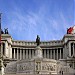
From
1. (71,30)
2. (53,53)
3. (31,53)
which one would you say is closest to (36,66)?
(71,30)

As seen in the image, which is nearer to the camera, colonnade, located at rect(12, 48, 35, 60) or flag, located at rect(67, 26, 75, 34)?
flag, located at rect(67, 26, 75, 34)

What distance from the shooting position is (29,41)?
374ft

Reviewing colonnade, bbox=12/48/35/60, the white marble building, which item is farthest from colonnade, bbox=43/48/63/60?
colonnade, bbox=12/48/35/60

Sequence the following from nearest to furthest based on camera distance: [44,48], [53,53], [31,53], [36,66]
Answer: [36,66] < [53,53] < [31,53] < [44,48]

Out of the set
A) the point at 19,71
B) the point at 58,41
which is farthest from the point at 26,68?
the point at 58,41

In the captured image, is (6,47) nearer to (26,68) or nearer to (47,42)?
(47,42)

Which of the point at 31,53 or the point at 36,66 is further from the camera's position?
the point at 31,53

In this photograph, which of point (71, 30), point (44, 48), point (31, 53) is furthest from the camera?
point (44, 48)

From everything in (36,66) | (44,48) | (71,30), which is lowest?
(36,66)

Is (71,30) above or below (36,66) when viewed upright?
above

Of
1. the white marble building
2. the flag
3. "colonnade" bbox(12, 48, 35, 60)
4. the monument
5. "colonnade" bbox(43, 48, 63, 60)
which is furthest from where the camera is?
"colonnade" bbox(12, 48, 35, 60)

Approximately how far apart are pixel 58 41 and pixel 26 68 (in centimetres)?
3250

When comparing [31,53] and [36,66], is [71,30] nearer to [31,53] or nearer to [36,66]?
[31,53]

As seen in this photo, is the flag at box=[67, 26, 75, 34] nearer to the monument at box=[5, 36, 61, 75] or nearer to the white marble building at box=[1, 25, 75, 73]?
the white marble building at box=[1, 25, 75, 73]
